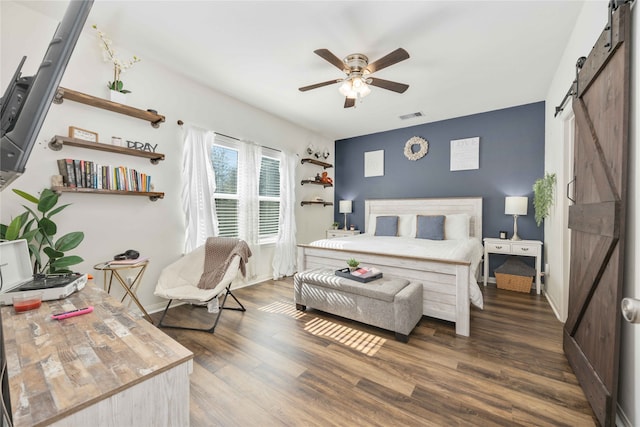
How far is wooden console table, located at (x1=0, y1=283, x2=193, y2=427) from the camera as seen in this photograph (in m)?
0.74

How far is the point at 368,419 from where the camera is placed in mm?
1473

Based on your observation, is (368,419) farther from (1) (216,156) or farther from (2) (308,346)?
(1) (216,156)

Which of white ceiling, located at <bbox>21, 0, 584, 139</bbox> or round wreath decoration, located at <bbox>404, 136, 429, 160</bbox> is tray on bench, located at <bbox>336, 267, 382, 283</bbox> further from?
round wreath decoration, located at <bbox>404, 136, 429, 160</bbox>

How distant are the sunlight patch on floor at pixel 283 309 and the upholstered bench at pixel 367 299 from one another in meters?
0.10

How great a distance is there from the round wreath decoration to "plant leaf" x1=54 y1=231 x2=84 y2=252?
4.73 metres

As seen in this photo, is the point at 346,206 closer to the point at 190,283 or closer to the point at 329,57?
the point at 190,283

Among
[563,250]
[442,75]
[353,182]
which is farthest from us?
[353,182]

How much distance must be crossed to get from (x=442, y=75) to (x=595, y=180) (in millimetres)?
2041

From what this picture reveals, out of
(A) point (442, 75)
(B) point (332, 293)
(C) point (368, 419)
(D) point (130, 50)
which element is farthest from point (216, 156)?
(C) point (368, 419)

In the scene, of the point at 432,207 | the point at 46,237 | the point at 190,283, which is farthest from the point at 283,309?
the point at 432,207

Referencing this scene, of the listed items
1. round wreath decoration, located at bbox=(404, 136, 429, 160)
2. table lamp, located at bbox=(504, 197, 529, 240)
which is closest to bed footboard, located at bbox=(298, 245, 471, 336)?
table lamp, located at bbox=(504, 197, 529, 240)

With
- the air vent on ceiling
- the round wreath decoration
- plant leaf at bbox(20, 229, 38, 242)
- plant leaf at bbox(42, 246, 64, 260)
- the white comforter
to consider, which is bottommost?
the white comforter

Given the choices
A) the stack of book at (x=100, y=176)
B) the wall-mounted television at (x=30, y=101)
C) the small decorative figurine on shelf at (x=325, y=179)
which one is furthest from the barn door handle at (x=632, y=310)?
the small decorative figurine on shelf at (x=325, y=179)

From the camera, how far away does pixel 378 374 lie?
6.07ft
